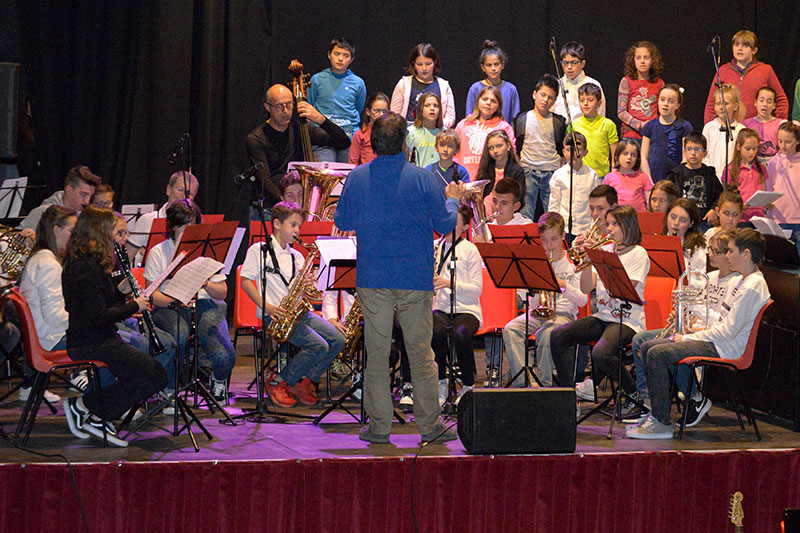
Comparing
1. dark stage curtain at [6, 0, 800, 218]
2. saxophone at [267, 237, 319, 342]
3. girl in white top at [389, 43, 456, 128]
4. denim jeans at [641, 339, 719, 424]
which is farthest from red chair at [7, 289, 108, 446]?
girl in white top at [389, 43, 456, 128]

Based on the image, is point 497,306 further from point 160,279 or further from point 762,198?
point 160,279

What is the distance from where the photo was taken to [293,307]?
6.29m

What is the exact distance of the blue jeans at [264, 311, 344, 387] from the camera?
625 centimetres

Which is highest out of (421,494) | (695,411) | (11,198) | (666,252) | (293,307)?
(11,198)

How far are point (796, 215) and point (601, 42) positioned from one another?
3378mm

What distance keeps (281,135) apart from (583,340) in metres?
3.71

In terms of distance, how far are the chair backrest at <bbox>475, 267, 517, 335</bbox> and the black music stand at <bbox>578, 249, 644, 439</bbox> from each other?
1.08 m

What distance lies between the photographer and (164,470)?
4.57 m

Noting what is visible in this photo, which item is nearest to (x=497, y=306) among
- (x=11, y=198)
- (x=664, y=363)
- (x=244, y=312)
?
(x=664, y=363)

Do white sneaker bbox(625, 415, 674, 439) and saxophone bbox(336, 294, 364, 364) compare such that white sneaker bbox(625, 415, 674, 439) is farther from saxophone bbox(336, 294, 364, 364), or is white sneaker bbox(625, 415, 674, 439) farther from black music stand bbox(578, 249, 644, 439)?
saxophone bbox(336, 294, 364, 364)

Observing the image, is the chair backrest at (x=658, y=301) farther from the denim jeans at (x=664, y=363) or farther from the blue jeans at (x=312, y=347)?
the blue jeans at (x=312, y=347)

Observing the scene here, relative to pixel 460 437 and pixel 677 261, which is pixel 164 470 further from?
pixel 677 261

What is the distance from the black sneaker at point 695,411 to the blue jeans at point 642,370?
0.46 ft

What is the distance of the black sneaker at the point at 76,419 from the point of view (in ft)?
17.3
